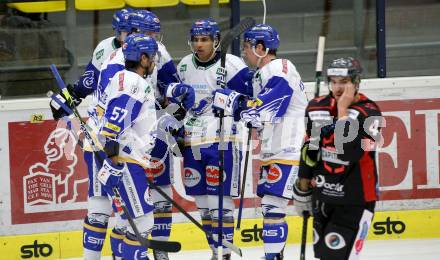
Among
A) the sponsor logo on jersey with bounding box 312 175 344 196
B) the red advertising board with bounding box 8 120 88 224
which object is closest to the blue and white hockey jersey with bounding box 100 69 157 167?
the sponsor logo on jersey with bounding box 312 175 344 196

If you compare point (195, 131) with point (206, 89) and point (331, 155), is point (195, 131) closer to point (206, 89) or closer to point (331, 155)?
point (206, 89)

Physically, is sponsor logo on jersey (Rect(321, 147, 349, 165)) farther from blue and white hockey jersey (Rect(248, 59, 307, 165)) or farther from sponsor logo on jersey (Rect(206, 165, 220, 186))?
sponsor logo on jersey (Rect(206, 165, 220, 186))

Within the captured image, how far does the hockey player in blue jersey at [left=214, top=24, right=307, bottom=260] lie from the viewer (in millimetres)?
6000

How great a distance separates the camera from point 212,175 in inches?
246

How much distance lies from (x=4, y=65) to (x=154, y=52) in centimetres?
173

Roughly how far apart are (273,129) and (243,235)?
4.05 feet

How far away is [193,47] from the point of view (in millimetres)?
6203

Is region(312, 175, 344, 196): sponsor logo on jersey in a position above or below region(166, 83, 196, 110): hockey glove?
below

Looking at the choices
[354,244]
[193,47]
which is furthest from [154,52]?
[354,244]

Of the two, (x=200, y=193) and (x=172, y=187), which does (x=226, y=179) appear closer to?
(x=200, y=193)

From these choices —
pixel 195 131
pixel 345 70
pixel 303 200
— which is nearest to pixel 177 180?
pixel 195 131

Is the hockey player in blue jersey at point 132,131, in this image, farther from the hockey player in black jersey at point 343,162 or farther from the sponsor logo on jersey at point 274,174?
the hockey player in black jersey at point 343,162

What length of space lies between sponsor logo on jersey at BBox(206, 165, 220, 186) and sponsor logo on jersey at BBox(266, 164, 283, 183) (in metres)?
0.33

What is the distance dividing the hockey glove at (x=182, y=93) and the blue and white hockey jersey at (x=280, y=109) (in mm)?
370
